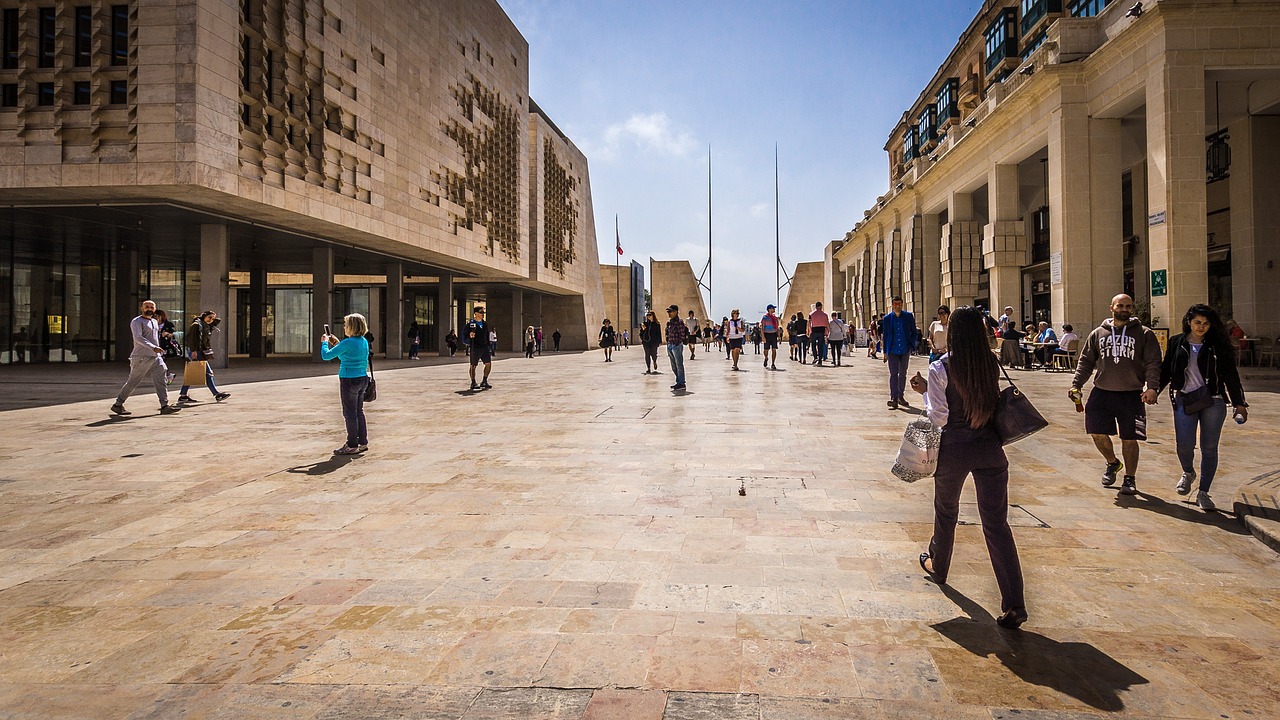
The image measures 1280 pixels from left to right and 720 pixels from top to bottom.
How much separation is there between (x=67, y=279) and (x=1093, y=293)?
37.2 metres

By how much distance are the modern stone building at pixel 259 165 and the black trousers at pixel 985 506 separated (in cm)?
1994

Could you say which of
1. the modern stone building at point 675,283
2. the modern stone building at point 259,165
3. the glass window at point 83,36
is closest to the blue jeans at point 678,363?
the modern stone building at point 259,165

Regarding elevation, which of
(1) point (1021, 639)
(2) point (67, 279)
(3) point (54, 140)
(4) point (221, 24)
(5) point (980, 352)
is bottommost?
(1) point (1021, 639)

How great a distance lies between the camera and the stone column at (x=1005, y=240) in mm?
24594

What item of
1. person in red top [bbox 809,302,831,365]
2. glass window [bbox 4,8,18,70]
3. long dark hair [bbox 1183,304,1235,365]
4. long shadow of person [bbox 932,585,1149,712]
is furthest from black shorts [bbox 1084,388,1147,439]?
glass window [bbox 4,8,18,70]

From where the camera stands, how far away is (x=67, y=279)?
2795cm

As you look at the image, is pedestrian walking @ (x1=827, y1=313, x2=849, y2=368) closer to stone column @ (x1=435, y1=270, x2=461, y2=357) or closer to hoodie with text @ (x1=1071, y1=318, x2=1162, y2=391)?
hoodie with text @ (x1=1071, y1=318, x2=1162, y2=391)

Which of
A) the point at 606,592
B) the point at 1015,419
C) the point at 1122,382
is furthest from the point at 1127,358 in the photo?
A: the point at 606,592

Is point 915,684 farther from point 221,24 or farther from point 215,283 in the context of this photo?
point 215,283

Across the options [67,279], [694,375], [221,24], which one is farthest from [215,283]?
[694,375]

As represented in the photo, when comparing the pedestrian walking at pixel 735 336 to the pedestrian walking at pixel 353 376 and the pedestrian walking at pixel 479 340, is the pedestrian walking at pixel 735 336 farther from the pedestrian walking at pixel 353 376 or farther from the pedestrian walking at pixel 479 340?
the pedestrian walking at pixel 353 376

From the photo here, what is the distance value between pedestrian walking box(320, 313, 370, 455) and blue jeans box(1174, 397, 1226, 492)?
296 inches

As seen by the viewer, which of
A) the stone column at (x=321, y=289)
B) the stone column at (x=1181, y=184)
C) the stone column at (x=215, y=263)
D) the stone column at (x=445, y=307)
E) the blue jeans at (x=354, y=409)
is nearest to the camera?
the blue jeans at (x=354, y=409)

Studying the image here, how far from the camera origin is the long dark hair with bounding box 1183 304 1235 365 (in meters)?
5.23
